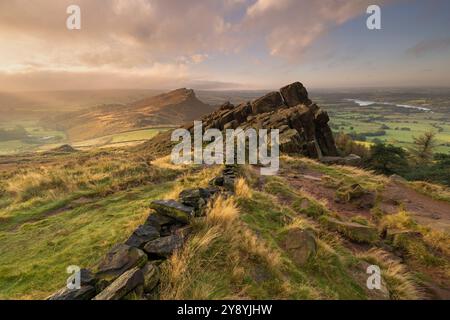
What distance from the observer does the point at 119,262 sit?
16.4 feet

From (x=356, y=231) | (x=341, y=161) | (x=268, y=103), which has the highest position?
(x=268, y=103)

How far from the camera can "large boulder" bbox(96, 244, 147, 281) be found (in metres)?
4.84

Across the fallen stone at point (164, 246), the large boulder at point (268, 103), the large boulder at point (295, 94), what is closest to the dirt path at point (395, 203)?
the fallen stone at point (164, 246)

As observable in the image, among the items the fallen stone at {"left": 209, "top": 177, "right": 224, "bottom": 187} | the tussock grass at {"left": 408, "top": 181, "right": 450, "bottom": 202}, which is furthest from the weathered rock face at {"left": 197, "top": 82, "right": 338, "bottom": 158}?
the fallen stone at {"left": 209, "top": 177, "right": 224, "bottom": 187}

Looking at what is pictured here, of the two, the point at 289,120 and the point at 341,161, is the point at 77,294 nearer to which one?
the point at 341,161

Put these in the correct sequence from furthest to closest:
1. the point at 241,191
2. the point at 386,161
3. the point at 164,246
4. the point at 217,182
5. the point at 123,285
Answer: the point at 386,161, the point at 217,182, the point at 241,191, the point at 164,246, the point at 123,285

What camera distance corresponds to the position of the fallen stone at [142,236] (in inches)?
226

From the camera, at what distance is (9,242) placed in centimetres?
795

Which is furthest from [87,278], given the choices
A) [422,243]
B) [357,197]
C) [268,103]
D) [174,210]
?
[268,103]

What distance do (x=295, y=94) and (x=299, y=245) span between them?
48359 millimetres

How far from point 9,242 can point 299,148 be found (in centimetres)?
2949

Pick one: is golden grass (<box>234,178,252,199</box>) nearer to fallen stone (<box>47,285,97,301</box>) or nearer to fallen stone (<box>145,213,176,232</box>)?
fallen stone (<box>145,213,176,232</box>)
